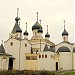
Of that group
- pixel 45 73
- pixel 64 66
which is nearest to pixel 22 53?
pixel 64 66

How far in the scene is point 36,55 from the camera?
144 feet

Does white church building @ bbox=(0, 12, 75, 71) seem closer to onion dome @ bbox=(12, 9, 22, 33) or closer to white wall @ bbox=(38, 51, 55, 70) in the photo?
white wall @ bbox=(38, 51, 55, 70)

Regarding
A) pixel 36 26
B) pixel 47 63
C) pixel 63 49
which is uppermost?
pixel 36 26

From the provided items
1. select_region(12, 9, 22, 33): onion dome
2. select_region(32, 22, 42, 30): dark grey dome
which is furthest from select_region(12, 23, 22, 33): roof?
select_region(32, 22, 42, 30): dark grey dome

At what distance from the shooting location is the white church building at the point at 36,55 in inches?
1665

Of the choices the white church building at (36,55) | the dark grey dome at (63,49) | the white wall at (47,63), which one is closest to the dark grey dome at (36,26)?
the white church building at (36,55)

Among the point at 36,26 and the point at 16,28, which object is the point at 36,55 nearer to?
the point at 36,26

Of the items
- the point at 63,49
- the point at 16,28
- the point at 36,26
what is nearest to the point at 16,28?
the point at 16,28

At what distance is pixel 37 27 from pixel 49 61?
10184 millimetres

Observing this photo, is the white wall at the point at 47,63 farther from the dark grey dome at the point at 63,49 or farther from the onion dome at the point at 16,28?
the onion dome at the point at 16,28

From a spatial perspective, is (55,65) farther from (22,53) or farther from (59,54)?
(22,53)

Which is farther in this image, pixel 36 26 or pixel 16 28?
pixel 16 28

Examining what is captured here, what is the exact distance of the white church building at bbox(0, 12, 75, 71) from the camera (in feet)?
139

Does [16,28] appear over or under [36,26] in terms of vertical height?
under
